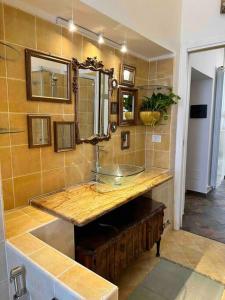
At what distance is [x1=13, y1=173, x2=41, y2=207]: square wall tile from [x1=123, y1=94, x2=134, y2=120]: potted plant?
3.97ft

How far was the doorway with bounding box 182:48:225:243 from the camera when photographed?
3.65 metres

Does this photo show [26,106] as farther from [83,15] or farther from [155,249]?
[155,249]

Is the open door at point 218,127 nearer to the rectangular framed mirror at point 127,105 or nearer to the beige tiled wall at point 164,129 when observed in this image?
the beige tiled wall at point 164,129

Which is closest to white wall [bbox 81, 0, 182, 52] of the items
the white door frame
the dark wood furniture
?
the white door frame

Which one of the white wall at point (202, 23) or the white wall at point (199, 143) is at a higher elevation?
the white wall at point (202, 23)

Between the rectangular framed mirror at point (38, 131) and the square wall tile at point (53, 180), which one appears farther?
the square wall tile at point (53, 180)

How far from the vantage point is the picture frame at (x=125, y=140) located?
242 centimetres

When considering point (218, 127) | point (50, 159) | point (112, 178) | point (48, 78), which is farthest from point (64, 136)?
point (218, 127)

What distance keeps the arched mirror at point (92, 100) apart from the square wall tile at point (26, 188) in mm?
486

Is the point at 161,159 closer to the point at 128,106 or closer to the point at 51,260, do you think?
the point at 128,106

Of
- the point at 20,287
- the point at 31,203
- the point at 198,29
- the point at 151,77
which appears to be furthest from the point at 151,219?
the point at 198,29

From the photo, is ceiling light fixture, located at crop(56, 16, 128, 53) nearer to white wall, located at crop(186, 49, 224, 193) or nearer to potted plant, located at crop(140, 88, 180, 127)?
potted plant, located at crop(140, 88, 180, 127)

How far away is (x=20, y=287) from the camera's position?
1.11 metres

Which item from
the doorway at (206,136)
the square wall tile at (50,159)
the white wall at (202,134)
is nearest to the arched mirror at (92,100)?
the square wall tile at (50,159)
